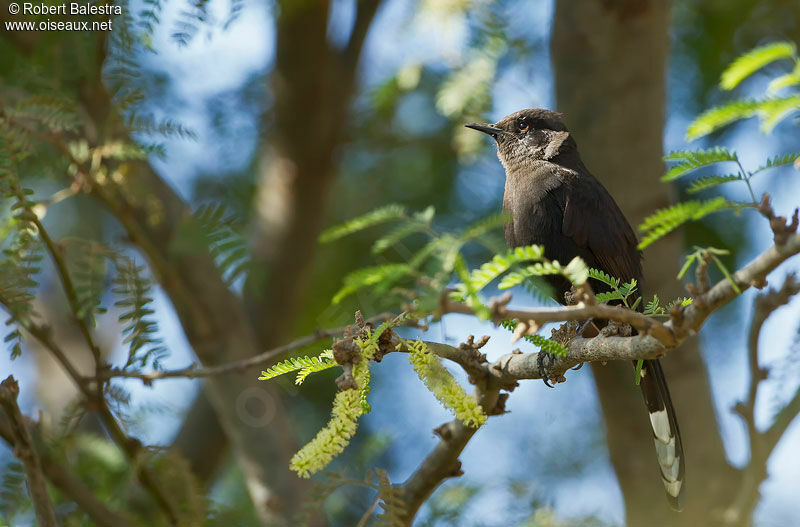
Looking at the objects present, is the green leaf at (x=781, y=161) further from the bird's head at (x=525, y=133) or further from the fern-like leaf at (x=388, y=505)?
the bird's head at (x=525, y=133)

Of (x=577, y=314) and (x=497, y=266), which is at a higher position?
(x=497, y=266)

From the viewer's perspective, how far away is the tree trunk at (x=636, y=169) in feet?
14.6

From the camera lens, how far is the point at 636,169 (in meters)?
4.51

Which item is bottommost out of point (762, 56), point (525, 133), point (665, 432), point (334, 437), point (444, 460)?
point (665, 432)

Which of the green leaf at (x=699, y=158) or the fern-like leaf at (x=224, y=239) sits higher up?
the fern-like leaf at (x=224, y=239)

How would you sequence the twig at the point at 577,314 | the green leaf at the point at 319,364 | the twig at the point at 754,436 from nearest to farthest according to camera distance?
the twig at the point at 577,314 < the green leaf at the point at 319,364 < the twig at the point at 754,436

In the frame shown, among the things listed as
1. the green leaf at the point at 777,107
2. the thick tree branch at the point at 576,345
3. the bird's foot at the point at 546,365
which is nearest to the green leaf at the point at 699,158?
the green leaf at the point at 777,107

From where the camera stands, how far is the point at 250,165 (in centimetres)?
693

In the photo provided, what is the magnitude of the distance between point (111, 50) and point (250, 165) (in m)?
3.07

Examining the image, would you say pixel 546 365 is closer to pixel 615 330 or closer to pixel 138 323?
pixel 615 330

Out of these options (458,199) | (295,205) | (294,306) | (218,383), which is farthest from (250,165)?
(218,383)

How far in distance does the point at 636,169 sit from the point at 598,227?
0.96 meters

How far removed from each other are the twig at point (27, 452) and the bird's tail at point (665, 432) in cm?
248

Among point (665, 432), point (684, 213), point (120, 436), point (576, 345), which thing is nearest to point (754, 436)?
point (665, 432)
